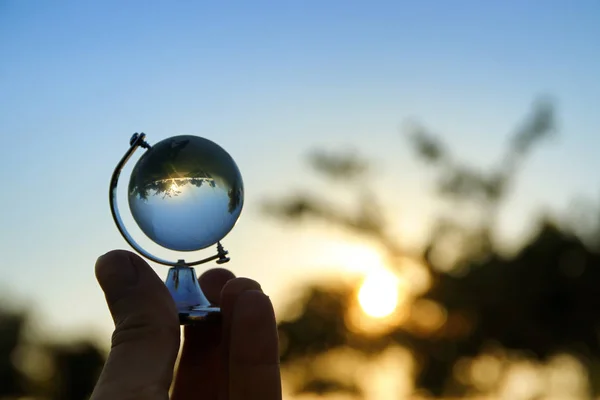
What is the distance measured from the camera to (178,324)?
299 centimetres

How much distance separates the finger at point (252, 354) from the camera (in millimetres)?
3105

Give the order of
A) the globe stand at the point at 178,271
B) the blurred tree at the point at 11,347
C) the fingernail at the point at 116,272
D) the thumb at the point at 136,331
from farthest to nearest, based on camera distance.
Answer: the blurred tree at the point at 11,347, the globe stand at the point at 178,271, the fingernail at the point at 116,272, the thumb at the point at 136,331

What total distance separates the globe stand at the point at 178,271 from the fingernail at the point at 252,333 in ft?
0.44

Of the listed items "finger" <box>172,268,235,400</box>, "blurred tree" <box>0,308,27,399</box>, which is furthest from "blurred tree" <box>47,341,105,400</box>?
"finger" <box>172,268,235,400</box>

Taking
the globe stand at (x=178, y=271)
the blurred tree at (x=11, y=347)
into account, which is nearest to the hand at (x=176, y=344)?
the globe stand at (x=178, y=271)

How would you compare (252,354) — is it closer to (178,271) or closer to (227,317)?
(227,317)

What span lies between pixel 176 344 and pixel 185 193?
0.60 meters

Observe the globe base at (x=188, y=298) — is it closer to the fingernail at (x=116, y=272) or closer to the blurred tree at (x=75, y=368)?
the fingernail at (x=116, y=272)

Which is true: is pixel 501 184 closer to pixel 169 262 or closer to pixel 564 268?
pixel 564 268

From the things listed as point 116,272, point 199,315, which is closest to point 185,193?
point 116,272

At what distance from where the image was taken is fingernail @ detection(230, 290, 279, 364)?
312cm

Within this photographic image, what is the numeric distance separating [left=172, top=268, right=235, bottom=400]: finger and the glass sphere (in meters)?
0.39

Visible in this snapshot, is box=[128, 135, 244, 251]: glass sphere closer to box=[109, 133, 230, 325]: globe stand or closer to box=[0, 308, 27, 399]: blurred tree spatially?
box=[109, 133, 230, 325]: globe stand

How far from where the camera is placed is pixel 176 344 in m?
2.97
